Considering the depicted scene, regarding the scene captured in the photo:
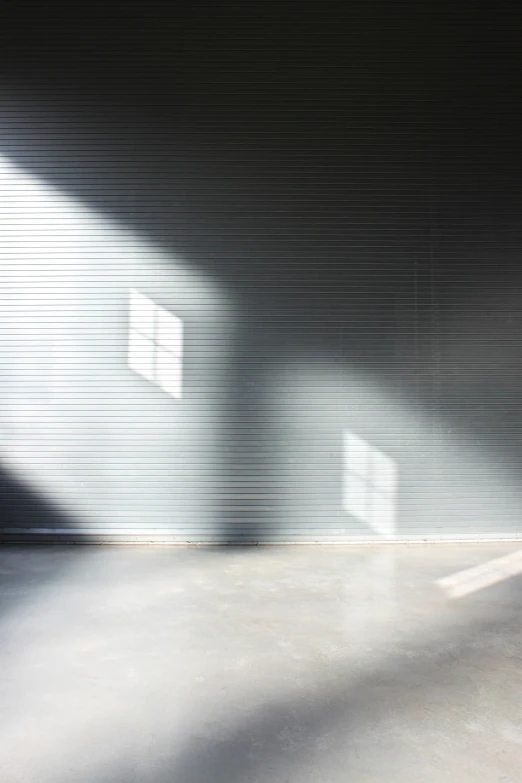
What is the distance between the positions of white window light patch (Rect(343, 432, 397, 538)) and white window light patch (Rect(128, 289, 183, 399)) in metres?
1.66

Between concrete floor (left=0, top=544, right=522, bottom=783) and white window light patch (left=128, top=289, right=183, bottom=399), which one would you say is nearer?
concrete floor (left=0, top=544, right=522, bottom=783)

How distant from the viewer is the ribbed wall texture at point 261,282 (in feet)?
17.7

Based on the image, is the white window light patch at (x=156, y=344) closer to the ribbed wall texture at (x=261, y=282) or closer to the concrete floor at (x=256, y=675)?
the ribbed wall texture at (x=261, y=282)

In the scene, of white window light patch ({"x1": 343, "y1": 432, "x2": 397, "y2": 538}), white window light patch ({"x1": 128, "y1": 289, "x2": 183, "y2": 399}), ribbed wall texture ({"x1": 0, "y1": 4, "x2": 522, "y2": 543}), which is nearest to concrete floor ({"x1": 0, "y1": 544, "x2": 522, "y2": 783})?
white window light patch ({"x1": 343, "y1": 432, "x2": 397, "y2": 538})

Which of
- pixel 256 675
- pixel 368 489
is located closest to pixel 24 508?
pixel 368 489

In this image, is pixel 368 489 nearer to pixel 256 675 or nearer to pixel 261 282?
pixel 261 282

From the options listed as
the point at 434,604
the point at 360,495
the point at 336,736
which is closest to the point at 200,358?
the point at 360,495

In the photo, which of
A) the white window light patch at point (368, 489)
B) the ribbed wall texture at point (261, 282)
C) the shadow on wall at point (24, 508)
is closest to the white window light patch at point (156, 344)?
the ribbed wall texture at point (261, 282)

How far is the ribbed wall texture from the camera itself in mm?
5410

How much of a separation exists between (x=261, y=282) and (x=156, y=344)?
1.11m

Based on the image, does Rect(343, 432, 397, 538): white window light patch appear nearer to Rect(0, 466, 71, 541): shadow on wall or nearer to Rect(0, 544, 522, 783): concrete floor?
Rect(0, 544, 522, 783): concrete floor

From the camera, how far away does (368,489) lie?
5.40 metres

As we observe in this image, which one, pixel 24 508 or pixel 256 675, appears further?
pixel 24 508

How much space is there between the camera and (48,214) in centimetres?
550
